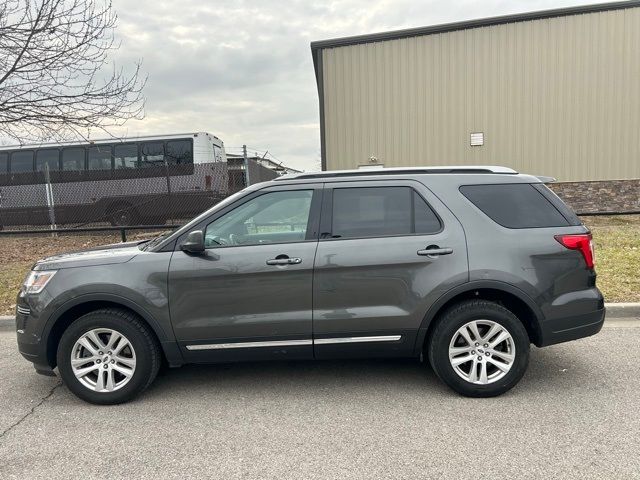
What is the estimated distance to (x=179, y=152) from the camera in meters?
14.4

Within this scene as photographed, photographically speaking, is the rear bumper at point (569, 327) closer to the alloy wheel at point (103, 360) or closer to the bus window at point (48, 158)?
Result: the alloy wheel at point (103, 360)

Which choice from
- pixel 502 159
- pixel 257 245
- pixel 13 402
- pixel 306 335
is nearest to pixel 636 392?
pixel 306 335

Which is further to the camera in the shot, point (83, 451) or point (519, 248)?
point (519, 248)

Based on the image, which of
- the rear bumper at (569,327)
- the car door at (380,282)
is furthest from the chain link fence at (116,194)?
the rear bumper at (569,327)

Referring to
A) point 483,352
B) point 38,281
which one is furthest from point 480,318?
point 38,281

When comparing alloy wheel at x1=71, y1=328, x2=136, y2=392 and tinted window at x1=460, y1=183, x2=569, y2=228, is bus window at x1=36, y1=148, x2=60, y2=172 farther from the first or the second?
tinted window at x1=460, y1=183, x2=569, y2=228

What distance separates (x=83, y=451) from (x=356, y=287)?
213cm

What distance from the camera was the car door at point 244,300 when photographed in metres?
3.44

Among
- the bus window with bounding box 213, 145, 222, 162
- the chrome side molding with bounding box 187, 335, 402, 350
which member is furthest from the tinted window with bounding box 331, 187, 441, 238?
the bus window with bounding box 213, 145, 222, 162

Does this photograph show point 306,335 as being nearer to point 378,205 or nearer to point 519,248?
point 378,205

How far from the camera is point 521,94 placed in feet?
46.1

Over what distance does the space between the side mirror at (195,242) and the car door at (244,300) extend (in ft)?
0.29

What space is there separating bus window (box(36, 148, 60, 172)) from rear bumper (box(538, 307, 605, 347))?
49.9 ft

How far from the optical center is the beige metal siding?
44.8 ft
